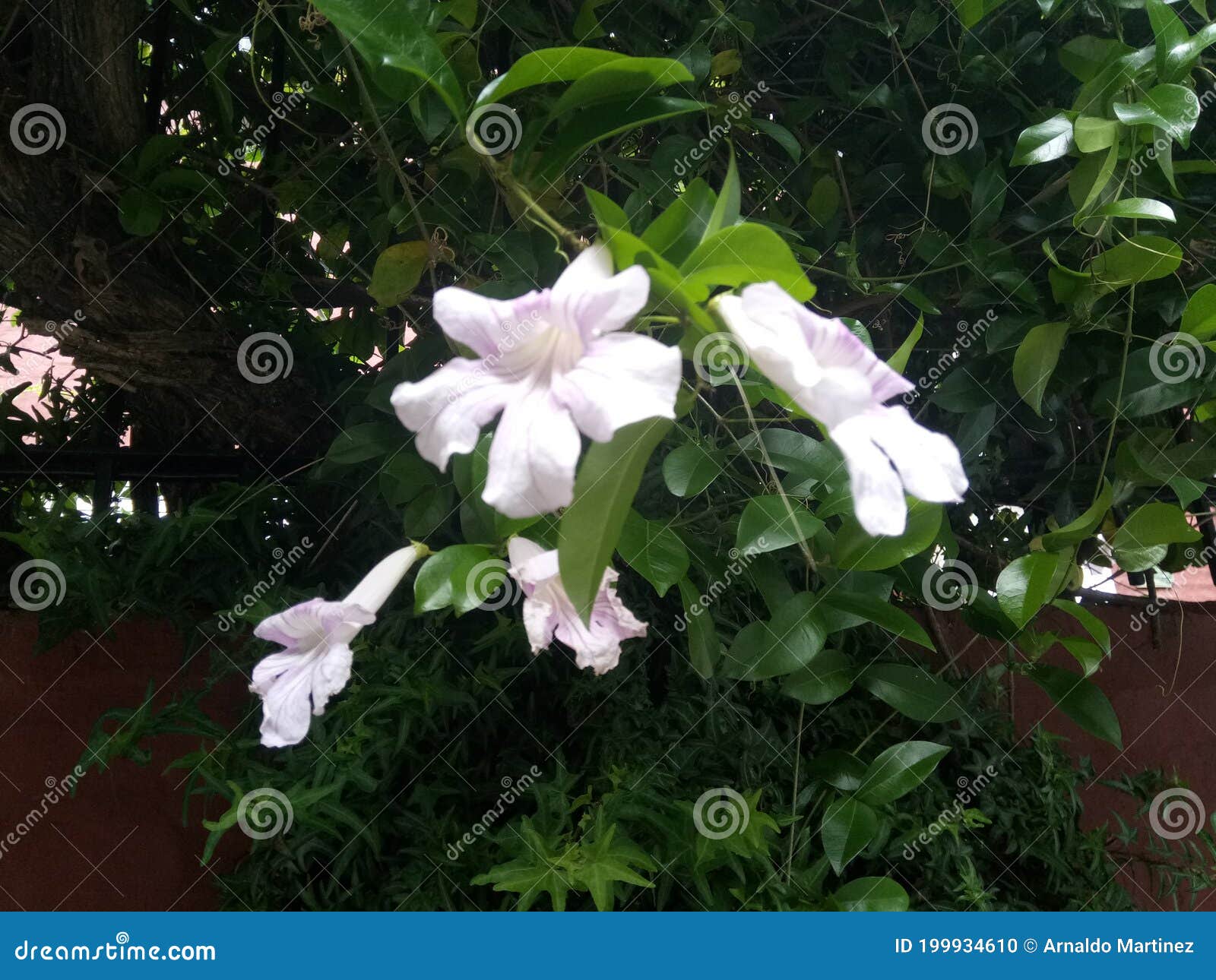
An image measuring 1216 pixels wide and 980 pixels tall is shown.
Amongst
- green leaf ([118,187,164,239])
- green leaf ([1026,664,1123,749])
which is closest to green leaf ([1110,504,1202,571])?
green leaf ([1026,664,1123,749])

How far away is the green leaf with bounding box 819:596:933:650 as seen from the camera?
81 cm

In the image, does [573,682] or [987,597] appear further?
[573,682]

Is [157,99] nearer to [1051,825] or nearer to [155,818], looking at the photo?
[155,818]

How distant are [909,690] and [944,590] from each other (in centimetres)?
11

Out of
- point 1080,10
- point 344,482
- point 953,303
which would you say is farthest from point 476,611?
point 1080,10

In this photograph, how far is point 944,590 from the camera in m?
0.97

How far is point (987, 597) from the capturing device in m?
1.00

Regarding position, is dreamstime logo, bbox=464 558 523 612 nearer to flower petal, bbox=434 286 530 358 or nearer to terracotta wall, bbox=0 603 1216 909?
flower petal, bbox=434 286 530 358

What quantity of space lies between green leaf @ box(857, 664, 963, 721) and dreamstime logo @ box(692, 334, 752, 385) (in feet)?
1.58

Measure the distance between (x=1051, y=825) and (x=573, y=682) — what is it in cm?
66

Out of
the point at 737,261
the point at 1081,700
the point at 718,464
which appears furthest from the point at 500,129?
the point at 1081,700
